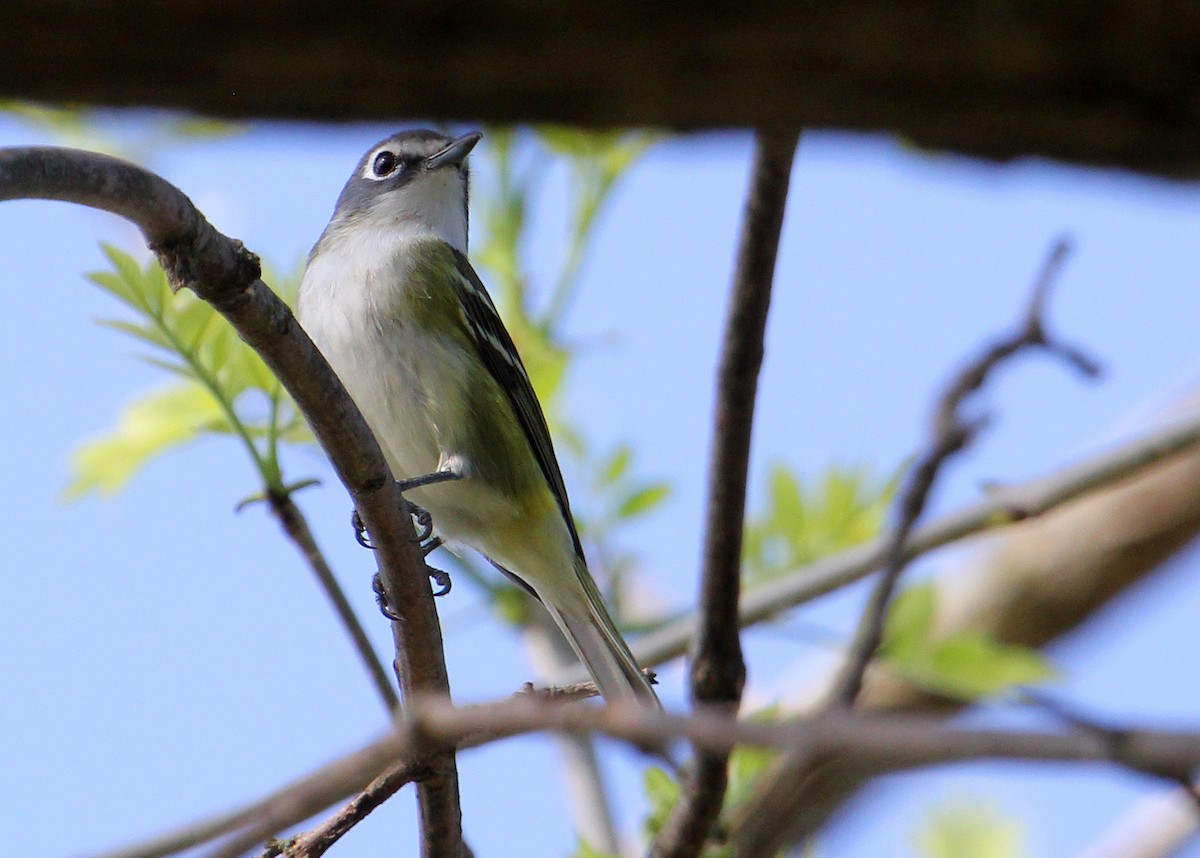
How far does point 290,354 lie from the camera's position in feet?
9.04

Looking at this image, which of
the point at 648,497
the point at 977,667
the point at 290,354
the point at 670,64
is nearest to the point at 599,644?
the point at 648,497

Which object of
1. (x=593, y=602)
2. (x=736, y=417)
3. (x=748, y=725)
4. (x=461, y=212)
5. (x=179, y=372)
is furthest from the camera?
(x=461, y=212)

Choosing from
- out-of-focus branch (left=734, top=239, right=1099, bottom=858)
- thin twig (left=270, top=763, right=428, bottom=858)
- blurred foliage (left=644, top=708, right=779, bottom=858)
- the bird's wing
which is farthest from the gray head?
out-of-focus branch (left=734, top=239, right=1099, bottom=858)

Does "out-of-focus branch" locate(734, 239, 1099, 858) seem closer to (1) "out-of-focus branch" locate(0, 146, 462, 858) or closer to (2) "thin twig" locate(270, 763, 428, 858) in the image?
(2) "thin twig" locate(270, 763, 428, 858)

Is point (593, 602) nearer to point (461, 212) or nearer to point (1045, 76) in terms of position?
point (461, 212)

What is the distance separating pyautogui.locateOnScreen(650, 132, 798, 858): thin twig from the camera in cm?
281

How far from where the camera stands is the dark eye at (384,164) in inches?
250

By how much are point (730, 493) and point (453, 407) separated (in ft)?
6.81

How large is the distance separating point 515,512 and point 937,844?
201 cm

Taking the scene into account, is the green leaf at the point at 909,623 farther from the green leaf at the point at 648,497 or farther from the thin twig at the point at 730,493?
the green leaf at the point at 648,497

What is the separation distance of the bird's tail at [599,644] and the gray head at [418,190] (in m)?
1.86

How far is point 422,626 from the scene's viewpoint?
320 centimetres

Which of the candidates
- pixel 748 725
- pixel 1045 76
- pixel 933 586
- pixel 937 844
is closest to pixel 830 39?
pixel 1045 76

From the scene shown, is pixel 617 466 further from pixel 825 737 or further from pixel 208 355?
pixel 825 737
